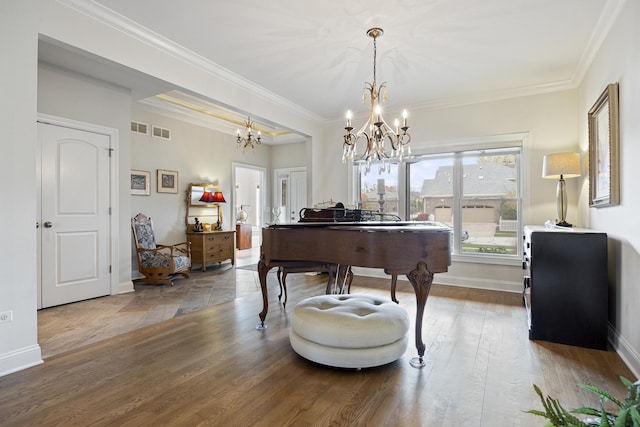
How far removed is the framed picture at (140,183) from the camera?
16.6ft

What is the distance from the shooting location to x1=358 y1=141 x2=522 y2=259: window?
4.52 metres

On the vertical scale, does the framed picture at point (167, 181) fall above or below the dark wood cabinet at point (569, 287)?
above

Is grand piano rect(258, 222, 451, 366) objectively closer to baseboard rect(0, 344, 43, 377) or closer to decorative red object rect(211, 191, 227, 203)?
baseboard rect(0, 344, 43, 377)

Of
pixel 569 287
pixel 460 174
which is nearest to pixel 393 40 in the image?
pixel 460 174

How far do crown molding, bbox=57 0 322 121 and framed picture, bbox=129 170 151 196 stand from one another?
229cm

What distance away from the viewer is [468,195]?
478 cm

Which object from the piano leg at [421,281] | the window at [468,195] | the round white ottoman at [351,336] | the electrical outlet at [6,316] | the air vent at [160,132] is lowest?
the round white ottoman at [351,336]

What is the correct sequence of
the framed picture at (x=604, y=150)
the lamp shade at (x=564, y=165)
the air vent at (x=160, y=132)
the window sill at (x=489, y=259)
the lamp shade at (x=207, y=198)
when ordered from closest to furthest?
the framed picture at (x=604, y=150) → the lamp shade at (x=564, y=165) → the window sill at (x=489, y=259) → the air vent at (x=160, y=132) → the lamp shade at (x=207, y=198)

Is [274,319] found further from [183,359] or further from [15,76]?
[15,76]

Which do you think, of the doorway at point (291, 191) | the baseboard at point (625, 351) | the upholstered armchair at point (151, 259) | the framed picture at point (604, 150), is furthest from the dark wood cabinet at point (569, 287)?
the doorway at point (291, 191)

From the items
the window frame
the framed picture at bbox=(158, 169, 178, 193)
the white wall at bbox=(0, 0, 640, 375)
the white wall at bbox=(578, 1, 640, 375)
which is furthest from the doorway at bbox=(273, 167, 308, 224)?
the white wall at bbox=(578, 1, 640, 375)

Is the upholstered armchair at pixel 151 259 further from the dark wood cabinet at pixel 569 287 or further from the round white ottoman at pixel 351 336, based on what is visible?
the dark wood cabinet at pixel 569 287

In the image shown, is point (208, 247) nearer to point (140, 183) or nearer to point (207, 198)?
point (207, 198)

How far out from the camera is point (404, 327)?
2.27m
